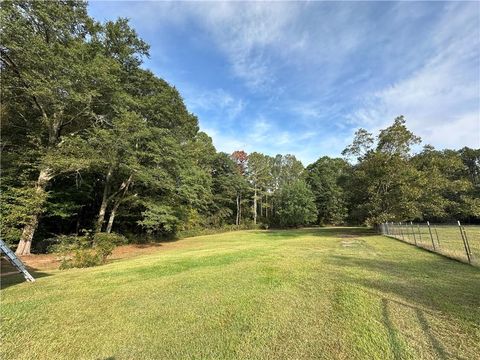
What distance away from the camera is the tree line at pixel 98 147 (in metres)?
13.4

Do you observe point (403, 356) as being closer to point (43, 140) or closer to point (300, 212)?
point (43, 140)

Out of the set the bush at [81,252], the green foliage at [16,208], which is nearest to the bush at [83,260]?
the bush at [81,252]

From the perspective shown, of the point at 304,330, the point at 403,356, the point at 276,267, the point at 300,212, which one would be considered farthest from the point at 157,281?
the point at 300,212

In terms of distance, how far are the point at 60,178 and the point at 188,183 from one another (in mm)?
10509

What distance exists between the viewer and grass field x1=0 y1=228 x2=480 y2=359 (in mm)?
3451

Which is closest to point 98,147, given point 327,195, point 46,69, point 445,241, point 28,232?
point 46,69

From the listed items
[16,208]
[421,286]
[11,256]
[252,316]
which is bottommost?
[252,316]

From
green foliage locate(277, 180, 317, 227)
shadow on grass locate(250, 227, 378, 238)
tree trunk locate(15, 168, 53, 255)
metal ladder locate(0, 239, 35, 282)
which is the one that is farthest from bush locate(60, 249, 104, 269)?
green foliage locate(277, 180, 317, 227)

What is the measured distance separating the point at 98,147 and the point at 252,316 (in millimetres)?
15438

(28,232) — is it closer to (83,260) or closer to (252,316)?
(83,260)

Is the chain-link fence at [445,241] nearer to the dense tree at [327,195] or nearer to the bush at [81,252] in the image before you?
the bush at [81,252]

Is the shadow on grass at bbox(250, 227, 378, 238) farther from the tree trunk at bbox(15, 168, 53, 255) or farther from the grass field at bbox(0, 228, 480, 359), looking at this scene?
the tree trunk at bbox(15, 168, 53, 255)

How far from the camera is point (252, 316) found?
14.5 feet

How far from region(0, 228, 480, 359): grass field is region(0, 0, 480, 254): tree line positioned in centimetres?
1035
